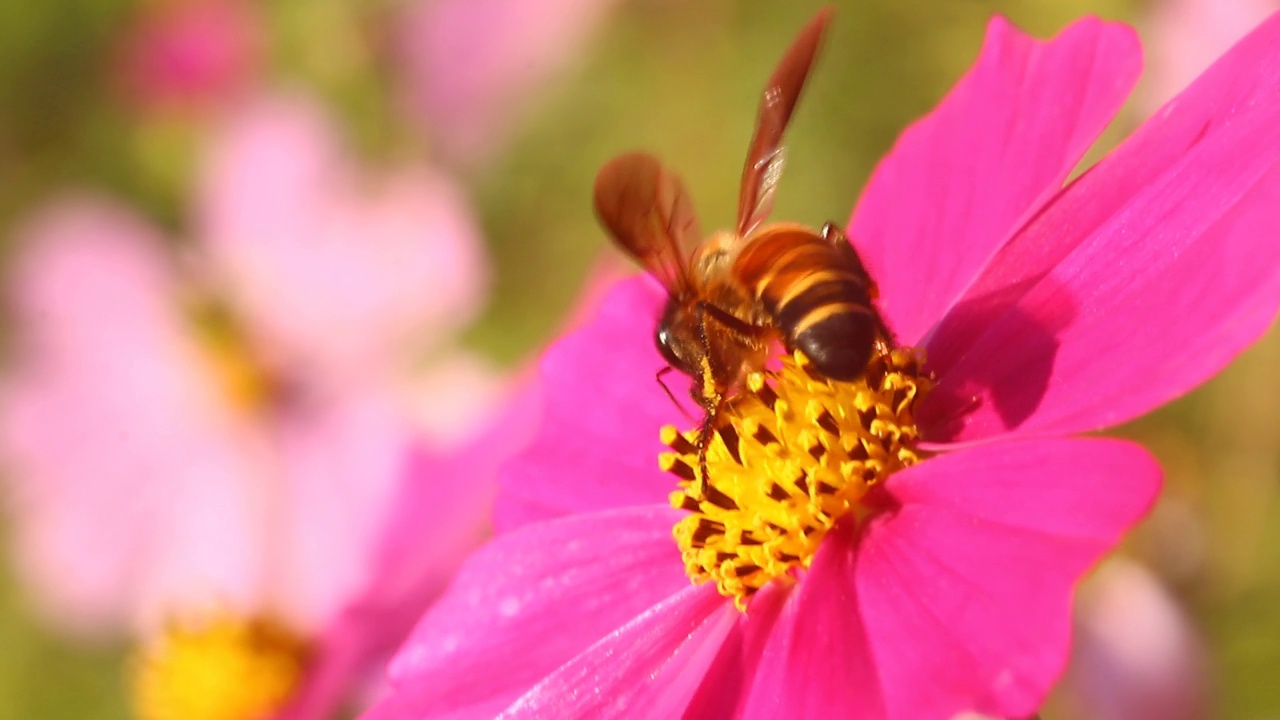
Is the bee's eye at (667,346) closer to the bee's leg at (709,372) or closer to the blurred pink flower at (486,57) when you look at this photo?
the bee's leg at (709,372)

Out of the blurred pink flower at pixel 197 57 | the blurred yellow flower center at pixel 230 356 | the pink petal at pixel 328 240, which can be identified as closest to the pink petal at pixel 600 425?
the pink petal at pixel 328 240

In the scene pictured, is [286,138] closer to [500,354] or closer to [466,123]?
[466,123]

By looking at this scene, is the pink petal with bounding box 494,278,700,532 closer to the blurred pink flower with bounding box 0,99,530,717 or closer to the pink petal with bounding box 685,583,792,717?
the pink petal with bounding box 685,583,792,717

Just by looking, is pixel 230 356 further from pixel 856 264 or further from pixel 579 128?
pixel 856 264

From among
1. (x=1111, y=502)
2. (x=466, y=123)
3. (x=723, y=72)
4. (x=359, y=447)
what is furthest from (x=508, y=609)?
(x=466, y=123)

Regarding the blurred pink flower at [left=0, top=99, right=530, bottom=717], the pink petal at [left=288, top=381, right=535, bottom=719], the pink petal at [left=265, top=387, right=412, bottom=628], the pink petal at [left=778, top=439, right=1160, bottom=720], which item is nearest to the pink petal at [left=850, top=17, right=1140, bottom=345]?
the pink petal at [left=778, top=439, right=1160, bottom=720]

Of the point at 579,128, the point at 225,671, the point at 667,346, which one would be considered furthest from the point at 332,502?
the point at 667,346

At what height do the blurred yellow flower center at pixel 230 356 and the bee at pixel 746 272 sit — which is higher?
the blurred yellow flower center at pixel 230 356
